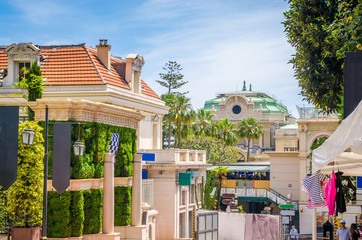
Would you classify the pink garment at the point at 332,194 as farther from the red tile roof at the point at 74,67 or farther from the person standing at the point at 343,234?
the red tile roof at the point at 74,67

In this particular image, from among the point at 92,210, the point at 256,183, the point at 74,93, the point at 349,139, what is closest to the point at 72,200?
the point at 92,210

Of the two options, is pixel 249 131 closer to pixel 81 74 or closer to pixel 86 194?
pixel 81 74

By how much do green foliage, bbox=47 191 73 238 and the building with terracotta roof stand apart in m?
10.2

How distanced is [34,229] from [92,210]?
4.27 meters

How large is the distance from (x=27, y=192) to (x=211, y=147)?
51.2m

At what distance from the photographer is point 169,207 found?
38406 mm

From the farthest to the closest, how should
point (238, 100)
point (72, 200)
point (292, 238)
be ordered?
point (238, 100)
point (292, 238)
point (72, 200)

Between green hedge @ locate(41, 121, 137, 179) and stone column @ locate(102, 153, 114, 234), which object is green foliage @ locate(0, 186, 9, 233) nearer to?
green hedge @ locate(41, 121, 137, 179)

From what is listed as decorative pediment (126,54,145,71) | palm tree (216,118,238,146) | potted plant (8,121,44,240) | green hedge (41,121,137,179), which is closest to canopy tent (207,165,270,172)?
palm tree (216,118,238,146)

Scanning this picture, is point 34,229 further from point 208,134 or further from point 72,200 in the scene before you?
point 208,134

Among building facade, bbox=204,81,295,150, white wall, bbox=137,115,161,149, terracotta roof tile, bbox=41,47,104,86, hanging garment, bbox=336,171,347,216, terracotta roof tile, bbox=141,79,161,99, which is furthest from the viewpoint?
building facade, bbox=204,81,295,150

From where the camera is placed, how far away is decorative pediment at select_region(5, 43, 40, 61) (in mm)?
35000

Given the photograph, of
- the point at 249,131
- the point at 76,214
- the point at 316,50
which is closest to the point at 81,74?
the point at 76,214

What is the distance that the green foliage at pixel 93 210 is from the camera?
25.7 meters
